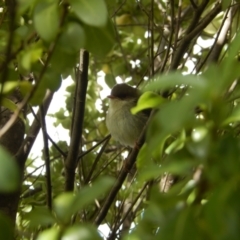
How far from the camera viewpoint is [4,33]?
1652 millimetres

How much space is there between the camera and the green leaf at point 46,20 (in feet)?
3.46

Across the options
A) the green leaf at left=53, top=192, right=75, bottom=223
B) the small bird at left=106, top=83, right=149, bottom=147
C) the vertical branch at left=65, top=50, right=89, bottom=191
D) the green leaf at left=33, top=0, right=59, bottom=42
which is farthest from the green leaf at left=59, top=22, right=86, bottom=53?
the small bird at left=106, top=83, right=149, bottom=147

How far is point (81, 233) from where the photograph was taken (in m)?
0.85

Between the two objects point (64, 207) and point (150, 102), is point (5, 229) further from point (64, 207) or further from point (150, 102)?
point (150, 102)

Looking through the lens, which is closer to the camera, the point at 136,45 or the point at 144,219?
the point at 144,219

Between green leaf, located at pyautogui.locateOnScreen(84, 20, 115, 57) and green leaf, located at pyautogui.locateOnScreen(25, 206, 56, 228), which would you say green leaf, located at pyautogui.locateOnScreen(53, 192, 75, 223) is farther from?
green leaf, located at pyautogui.locateOnScreen(84, 20, 115, 57)

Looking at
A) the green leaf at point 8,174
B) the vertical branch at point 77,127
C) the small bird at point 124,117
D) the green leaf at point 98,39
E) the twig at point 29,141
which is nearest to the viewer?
the green leaf at point 8,174

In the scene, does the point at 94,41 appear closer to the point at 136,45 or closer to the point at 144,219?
the point at 144,219

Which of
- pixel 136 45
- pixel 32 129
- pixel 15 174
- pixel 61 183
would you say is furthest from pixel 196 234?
pixel 136 45

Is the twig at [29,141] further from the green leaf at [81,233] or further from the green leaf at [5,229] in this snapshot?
the green leaf at [81,233]

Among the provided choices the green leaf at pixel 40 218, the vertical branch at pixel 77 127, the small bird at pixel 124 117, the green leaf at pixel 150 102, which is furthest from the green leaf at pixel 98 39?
the small bird at pixel 124 117

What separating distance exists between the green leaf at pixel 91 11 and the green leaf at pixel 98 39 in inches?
4.8

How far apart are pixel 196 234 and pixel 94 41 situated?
20.1 inches

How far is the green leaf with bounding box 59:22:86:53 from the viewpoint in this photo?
1.11 meters
